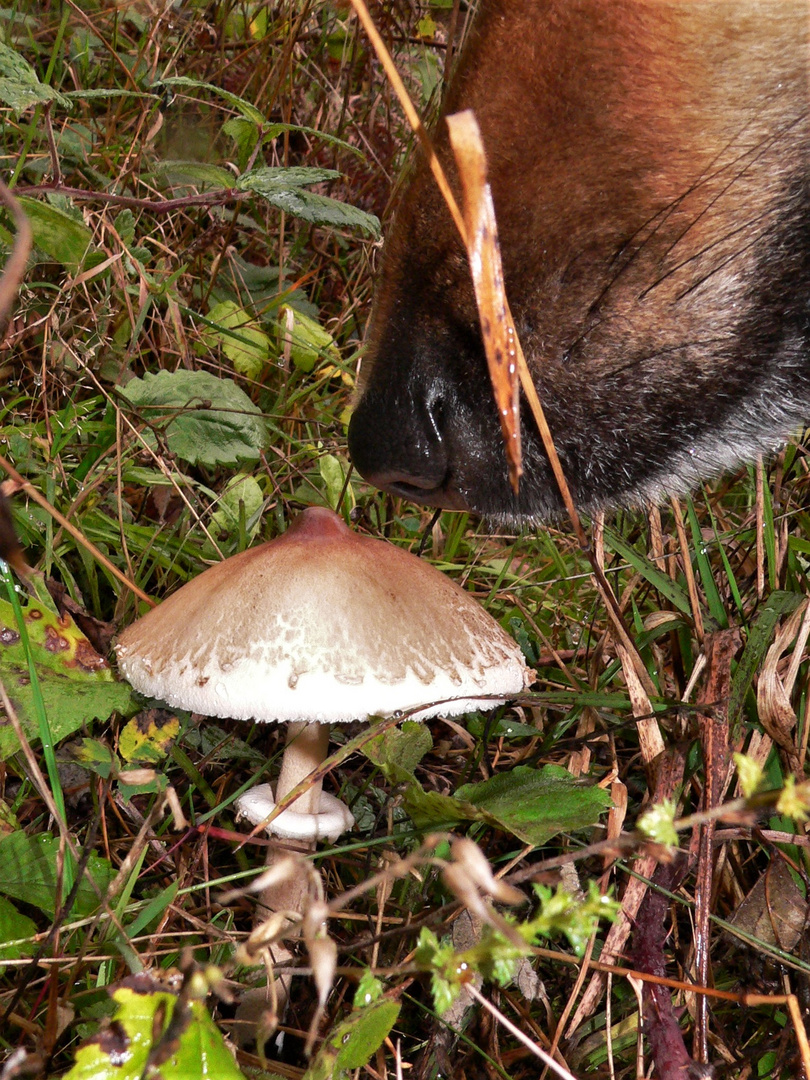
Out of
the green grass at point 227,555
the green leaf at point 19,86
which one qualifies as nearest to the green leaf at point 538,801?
the green grass at point 227,555

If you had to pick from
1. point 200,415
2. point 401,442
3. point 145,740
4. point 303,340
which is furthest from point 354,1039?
point 303,340

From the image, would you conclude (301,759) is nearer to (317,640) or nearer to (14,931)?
(317,640)

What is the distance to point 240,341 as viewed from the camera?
10.2 feet

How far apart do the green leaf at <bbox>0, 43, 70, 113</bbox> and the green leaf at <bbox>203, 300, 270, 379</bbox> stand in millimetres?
987

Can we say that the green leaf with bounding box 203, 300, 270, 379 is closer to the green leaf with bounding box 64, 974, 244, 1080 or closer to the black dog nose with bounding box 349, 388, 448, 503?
the black dog nose with bounding box 349, 388, 448, 503

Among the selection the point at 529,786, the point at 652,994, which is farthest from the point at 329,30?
the point at 652,994

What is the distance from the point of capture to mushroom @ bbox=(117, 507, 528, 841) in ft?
4.85

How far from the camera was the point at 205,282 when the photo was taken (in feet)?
11.1

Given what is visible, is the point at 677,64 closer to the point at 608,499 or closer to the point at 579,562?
the point at 608,499

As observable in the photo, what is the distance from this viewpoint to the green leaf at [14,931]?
152 cm

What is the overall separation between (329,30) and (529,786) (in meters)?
3.73

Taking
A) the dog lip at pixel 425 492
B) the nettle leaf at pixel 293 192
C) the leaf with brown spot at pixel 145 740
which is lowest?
the leaf with brown spot at pixel 145 740

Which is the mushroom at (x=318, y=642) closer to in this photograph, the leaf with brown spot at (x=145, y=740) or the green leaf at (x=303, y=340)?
the leaf with brown spot at (x=145, y=740)

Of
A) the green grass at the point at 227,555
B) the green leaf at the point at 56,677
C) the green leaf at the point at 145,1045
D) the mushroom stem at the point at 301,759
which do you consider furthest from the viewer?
the mushroom stem at the point at 301,759
